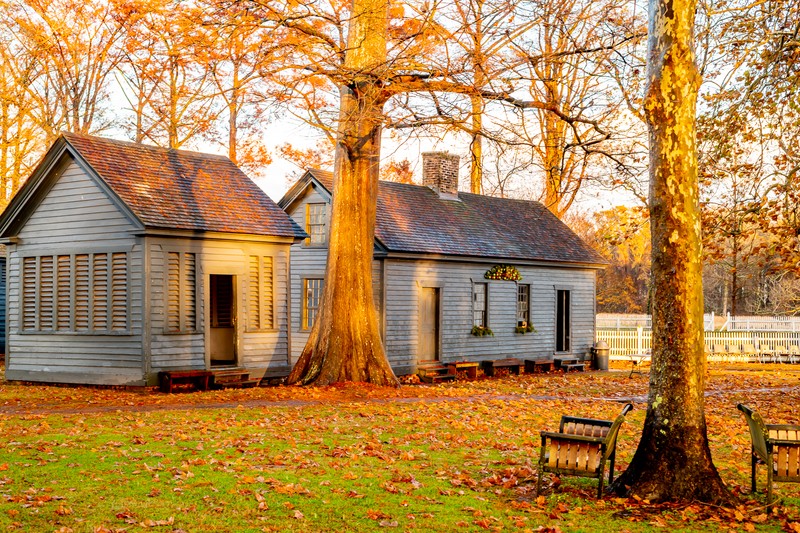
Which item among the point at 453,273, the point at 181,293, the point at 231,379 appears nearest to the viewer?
the point at 181,293

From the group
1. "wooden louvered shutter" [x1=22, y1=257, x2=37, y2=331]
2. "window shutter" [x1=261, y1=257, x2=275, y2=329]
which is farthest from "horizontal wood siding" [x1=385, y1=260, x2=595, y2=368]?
"wooden louvered shutter" [x1=22, y1=257, x2=37, y2=331]

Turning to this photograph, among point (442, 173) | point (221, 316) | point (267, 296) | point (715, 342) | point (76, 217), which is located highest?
point (442, 173)

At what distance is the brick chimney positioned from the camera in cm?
3259

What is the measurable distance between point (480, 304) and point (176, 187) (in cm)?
1136

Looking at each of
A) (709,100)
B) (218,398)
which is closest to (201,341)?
(218,398)

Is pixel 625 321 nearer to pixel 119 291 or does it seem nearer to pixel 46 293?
pixel 119 291

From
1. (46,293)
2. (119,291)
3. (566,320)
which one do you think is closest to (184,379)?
(119,291)

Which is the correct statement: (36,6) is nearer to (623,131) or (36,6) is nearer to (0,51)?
(0,51)

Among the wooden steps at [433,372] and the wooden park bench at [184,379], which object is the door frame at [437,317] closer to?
the wooden steps at [433,372]

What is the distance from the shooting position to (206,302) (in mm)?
22750

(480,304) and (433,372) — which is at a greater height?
(480,304)

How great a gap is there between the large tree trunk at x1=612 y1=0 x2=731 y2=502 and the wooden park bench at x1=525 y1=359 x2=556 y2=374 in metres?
21.7

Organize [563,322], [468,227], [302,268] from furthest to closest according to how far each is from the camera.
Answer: [563,322] < [468,227] < [302,268]

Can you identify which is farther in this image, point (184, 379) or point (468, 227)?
point (468, 227)
